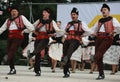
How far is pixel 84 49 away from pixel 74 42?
4.29 m

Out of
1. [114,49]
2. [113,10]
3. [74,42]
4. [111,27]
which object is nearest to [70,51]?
[74,42]

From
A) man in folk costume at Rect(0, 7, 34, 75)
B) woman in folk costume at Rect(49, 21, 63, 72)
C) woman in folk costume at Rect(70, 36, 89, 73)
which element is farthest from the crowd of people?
woman in folk costume at Rect(49, 21, 63, 72)

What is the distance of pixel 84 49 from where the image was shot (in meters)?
16.8

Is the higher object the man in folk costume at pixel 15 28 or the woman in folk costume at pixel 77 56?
the man in folk costume at pixel 15 28

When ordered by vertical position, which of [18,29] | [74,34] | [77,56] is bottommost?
[77,56]

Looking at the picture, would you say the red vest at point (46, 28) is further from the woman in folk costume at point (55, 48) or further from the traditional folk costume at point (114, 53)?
the woman in folk costume at point (55, 48)

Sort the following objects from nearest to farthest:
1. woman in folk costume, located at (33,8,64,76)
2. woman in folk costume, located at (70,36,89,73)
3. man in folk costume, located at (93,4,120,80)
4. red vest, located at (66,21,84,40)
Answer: man in folk costume, located at (93,4,120,80)
red vest, located at (66,21,84,40)
woman in folk costume, located at (33,8,64,76)
woman in folk costume, located at (70,36,89,73)

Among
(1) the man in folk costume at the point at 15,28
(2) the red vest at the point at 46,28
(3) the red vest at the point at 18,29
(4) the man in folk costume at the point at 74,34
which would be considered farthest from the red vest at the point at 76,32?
(3) the red vest at the point at 18,29

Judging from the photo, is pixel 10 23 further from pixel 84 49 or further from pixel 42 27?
pixel 84 49

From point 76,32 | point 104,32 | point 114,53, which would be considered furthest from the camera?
point 114,53

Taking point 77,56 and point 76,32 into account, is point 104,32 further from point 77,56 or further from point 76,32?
point 77,56

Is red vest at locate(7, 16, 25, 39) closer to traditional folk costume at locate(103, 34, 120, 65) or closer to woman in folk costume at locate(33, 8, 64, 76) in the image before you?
woman in folk costume at locate(33, 8, 64, 76)

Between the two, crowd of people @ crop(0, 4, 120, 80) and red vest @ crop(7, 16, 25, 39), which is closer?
crowd of people @ crop(0, 4, 120, 80)

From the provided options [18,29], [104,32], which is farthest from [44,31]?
[104,32]
